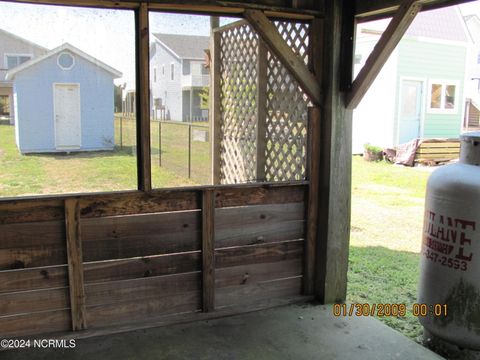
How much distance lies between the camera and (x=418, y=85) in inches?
450

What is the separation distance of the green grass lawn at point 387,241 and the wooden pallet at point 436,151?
4.19 ft

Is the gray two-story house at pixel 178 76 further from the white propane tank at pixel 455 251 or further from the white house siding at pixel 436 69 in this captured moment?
the white house siding at pixel 436 69

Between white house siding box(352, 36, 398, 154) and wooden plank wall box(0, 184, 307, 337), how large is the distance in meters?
8.48

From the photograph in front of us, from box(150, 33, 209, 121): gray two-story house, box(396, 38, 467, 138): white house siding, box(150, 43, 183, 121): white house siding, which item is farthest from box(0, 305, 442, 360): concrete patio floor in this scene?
box(396, 38, 467, 138): white house siding

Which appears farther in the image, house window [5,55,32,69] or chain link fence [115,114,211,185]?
chain link fence [115,114,211,185]

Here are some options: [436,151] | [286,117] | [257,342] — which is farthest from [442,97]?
[257,342]

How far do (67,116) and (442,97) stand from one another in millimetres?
10905

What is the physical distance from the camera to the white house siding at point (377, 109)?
11062mm

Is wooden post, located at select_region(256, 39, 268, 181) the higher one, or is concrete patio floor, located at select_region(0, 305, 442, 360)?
wooden post, located at select_region(256, 39, 268, 181)

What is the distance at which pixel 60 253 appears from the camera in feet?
9.24

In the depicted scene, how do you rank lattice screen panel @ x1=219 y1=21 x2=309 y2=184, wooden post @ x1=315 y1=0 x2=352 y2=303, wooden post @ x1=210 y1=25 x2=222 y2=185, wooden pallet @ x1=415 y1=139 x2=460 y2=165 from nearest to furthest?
wooden post @ x1=315 y1=0 x2=352 y2=303 < lattice screen panel @ x1=219 y1=21 x2=309 y2=184 < wooden post @ x1=210 y1=25 x2=222 y2=185 < wooden pallet @ x1=415 y1=139 x2=460 y2=165

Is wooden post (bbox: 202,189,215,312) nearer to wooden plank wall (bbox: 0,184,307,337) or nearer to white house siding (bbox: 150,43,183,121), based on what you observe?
wooden plank wall (bbox: 0,184,307,337)

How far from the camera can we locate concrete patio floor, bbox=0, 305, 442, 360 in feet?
8.87

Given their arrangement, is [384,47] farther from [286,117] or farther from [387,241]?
[387,241]
